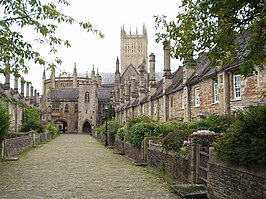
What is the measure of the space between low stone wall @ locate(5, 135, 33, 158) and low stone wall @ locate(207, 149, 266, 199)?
1585cm

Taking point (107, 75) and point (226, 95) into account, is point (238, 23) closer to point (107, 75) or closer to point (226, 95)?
point (226, 95)

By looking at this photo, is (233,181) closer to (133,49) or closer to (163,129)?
(163,129)

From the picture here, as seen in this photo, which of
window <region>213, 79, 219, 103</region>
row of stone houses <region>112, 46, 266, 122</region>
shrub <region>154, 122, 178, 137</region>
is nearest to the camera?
row of stone houses <region>112, 46, 266, 122</region>

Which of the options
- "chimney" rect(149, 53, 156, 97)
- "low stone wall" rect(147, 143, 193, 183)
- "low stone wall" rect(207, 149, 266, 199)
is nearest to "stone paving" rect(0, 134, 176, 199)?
"low stone wall" rect(147, 143, 193, 183)

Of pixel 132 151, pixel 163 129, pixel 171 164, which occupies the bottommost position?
pixel 132 151

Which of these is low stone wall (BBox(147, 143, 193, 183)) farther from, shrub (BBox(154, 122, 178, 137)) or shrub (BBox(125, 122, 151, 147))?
shrub (BBox(125, 122, 151, 147))

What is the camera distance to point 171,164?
13.1 m

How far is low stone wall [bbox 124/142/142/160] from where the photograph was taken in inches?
788

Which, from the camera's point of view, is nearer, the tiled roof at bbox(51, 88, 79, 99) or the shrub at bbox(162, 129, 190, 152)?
the shrub at bbox(162, 129, 190, 152)

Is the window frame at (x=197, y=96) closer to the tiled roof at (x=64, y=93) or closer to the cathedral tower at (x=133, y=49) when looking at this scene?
the tiled roof at (x=64, y=93)

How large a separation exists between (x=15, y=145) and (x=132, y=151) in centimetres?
846

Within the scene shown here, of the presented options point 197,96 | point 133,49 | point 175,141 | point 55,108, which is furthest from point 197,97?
point 133,49

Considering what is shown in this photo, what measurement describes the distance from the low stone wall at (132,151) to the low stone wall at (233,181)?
10573 mm

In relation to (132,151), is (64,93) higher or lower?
higher
